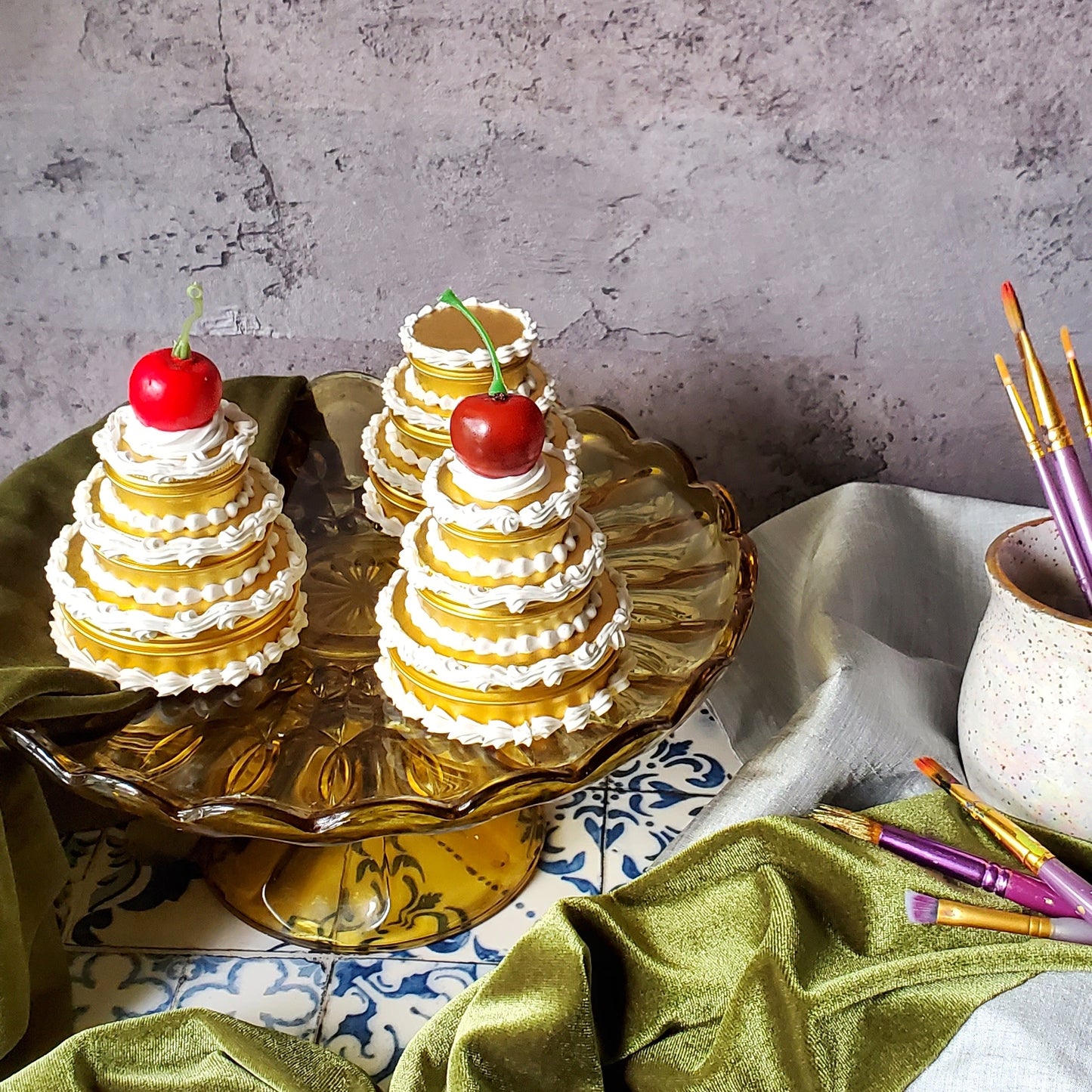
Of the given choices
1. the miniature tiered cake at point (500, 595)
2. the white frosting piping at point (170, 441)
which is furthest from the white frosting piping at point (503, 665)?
the white frosting piping at point (170, 441)

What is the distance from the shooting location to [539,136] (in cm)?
71

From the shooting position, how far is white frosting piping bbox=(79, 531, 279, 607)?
0.51 metres

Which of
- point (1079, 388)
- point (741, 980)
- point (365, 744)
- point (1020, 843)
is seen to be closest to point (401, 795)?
point (365, 744)

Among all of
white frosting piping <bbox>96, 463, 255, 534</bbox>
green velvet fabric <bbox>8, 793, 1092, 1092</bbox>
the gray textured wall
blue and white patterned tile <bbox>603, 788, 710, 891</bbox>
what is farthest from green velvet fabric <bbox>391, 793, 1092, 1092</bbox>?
the gray textured wall

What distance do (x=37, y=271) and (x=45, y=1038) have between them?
0.46m

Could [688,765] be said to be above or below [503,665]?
below

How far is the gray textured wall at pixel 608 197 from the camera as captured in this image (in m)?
0.68

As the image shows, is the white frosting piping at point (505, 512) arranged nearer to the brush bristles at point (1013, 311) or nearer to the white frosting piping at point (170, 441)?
the white frosting piping at point (170, 441)

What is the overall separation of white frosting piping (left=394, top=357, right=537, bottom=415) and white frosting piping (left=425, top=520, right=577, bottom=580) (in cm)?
11

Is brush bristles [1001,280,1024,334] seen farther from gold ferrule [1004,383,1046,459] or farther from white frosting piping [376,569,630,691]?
white frosting piping [376,569,630,691]

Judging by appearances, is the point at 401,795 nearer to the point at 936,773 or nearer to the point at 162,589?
the point at 162,589

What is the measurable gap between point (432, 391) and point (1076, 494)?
29 cm

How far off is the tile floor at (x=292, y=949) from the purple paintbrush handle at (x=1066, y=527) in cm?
23

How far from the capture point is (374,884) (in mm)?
597
